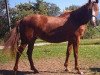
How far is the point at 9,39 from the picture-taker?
8.43 meters

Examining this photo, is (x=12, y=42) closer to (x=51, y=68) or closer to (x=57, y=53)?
(x=51, y=68)

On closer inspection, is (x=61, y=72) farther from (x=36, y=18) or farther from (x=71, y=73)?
(x=36, y=18)

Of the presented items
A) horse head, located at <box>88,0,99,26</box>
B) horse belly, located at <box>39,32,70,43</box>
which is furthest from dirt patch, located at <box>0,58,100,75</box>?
horse head, located at <box>88,0,99,26</box>

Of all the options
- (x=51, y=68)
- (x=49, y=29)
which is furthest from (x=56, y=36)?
(x=51, y=68)

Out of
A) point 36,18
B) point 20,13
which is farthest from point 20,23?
point 20,13

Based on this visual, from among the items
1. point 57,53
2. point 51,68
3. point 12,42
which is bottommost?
point 57,53

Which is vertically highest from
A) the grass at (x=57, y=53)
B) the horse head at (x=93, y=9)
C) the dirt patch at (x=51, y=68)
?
the horse head at (x=93, y=9)

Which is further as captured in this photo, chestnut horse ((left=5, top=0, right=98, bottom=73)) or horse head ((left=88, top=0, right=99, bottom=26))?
chestnut horse ((left=5, top=0, right=98, bottom=73))

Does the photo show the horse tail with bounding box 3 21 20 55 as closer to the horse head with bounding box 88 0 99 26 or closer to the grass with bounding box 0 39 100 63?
the grass with bounding box 0 39 100 63

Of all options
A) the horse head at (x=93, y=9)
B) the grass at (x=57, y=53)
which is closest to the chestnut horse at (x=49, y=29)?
the horse head at (x=93, y=9)

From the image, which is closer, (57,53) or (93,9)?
(93,9)

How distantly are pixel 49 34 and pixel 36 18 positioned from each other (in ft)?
2.13

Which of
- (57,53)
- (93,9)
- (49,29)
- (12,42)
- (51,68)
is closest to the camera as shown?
(93,9)

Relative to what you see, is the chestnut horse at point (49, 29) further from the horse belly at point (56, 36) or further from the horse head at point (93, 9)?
the horse head at point (93, 9)
